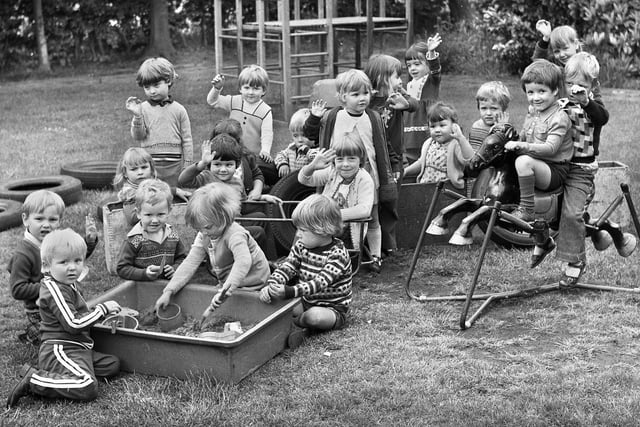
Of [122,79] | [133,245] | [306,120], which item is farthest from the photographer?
[122,79]

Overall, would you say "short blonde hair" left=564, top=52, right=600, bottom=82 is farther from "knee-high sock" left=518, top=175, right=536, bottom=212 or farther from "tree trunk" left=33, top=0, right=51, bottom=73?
"tree trunk" left=33, top=0, right=51, bottom=73

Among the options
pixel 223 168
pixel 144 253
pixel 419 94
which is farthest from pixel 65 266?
pixel 419 94

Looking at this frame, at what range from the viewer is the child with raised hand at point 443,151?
6.08 metres

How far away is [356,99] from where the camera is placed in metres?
5.83

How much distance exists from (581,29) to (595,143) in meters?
9.64

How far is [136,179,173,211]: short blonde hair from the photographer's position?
5414 mm

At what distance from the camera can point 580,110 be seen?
5.10 metres

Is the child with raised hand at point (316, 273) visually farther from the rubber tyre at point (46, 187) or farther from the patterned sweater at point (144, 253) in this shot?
the rubber tyre at point (46, 187)

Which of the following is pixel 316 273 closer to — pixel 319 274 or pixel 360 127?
pixel 319 274

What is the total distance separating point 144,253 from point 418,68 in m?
3.23

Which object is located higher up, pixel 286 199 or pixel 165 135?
pixel 165 135

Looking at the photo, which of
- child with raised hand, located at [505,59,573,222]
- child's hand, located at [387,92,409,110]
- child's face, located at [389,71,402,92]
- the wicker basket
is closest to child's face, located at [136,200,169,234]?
the wicker basket

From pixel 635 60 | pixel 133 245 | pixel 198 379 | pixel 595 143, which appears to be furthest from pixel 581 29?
pixel 198 379

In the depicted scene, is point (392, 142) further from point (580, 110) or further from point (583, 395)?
point (583, 395)
